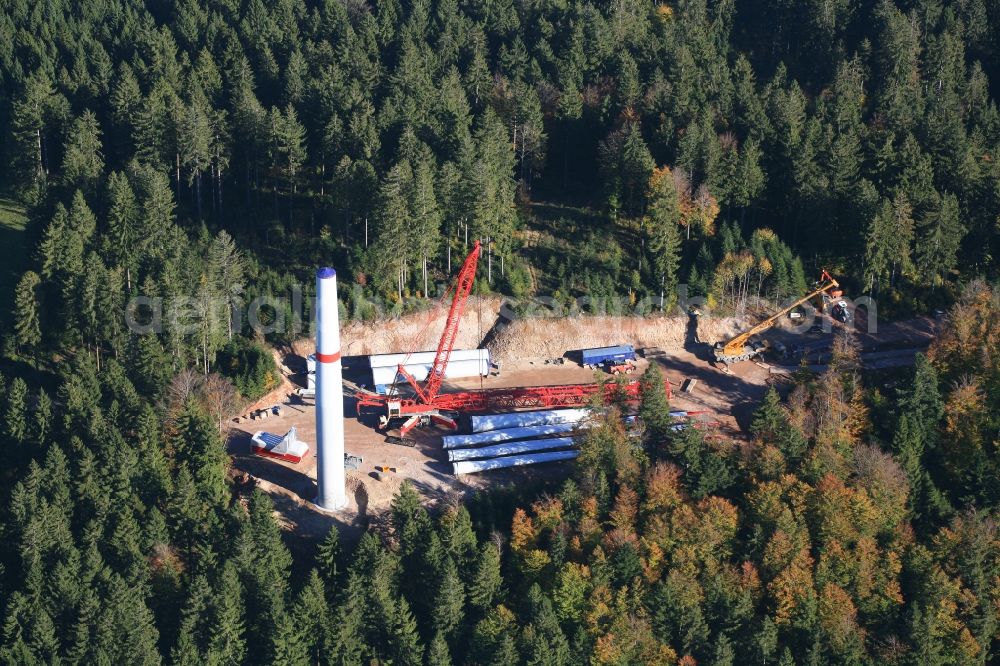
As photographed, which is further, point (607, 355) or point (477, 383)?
point (607, 355)

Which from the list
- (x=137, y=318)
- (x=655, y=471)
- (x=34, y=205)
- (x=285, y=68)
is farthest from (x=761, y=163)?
(x=34, y=205)

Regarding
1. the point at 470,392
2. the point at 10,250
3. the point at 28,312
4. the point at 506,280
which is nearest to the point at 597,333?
the point at 506,280

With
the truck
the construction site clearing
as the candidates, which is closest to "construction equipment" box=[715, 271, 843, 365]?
the construction site clearing

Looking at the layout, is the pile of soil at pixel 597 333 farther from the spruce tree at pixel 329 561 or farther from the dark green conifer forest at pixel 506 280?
the spruce tree at pixel 329 561

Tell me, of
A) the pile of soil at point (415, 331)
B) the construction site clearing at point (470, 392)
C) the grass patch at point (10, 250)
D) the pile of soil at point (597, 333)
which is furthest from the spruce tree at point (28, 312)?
the pile of soil at point (597, 333)

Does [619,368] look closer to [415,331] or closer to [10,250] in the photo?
[415,331]
